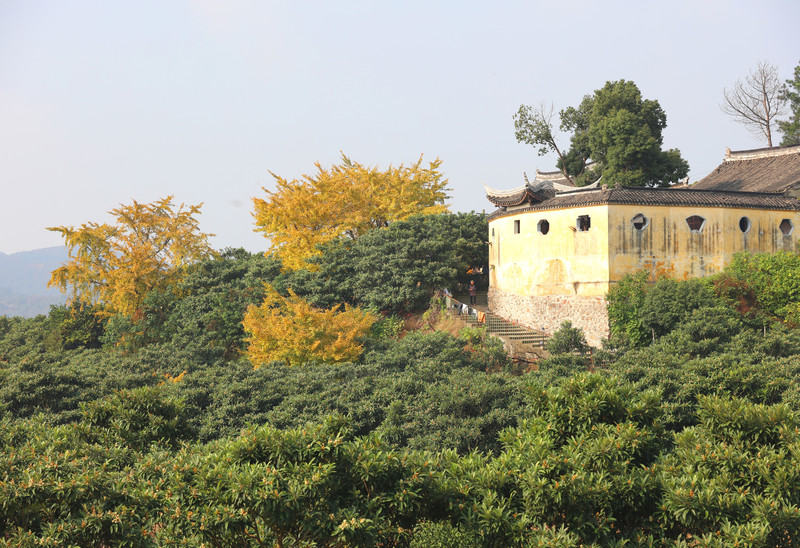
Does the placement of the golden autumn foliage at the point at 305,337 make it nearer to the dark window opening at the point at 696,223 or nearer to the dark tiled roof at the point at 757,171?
the dark window opening at the point at 696,223

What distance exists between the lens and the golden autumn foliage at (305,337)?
20.9m

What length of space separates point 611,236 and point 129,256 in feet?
60.7

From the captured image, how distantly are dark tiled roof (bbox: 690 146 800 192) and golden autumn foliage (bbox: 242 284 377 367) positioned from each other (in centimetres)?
1425

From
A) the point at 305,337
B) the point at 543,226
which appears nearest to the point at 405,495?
the point at 305,337

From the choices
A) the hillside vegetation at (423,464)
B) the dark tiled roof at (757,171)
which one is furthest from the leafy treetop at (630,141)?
the hillside vegetation at (423,464)

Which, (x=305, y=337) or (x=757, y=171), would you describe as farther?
(x=757, y=171)

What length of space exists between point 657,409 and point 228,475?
5676mm

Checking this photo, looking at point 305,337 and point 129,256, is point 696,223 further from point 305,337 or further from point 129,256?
point 129,256

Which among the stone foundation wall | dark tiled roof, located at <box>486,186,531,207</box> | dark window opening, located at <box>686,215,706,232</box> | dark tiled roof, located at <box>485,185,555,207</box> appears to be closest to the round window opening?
dark window opening, located at <box>686,215,706,232</box>

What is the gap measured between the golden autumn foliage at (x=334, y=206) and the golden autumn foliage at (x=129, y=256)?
11.5 ft

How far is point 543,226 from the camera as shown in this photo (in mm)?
22891

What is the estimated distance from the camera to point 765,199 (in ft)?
73.4

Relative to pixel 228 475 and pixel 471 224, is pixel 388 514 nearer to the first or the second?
pixel 228 475

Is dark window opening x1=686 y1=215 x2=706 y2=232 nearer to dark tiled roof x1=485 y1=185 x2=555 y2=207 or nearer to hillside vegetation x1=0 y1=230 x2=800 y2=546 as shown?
dark tiled roof x1=485 y1=185 x2=555 y2=207
